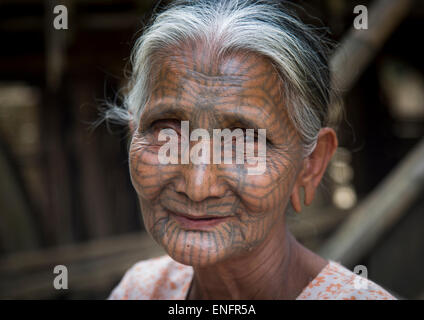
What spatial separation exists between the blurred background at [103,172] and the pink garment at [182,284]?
1.57 meters

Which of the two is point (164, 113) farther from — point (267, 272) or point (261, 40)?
point (267, 272)

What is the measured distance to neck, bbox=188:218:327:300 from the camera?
1593mm

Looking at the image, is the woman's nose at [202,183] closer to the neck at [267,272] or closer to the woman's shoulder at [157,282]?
the neck at [267,272]

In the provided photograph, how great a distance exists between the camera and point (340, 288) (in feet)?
5.03

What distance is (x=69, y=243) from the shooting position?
5.31 metres

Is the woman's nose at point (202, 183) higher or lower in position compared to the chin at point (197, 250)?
higher

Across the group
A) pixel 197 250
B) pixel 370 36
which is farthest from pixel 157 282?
pixel 370 36

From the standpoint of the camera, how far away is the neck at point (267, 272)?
1.59 m

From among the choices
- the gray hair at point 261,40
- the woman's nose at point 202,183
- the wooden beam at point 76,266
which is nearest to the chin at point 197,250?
the woman's nose at point 202,183

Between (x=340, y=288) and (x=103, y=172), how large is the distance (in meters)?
A: 4.17

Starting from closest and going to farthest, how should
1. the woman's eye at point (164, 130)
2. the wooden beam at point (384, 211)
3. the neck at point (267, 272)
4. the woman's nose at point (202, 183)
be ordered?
A: the woman's nose at point (202, 183), the woman's eye at point (164, 130), the neck at point (267, 272), the wooden beam at point (384, 211)

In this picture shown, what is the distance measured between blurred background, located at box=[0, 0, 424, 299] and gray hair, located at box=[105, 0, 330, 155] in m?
1.52
